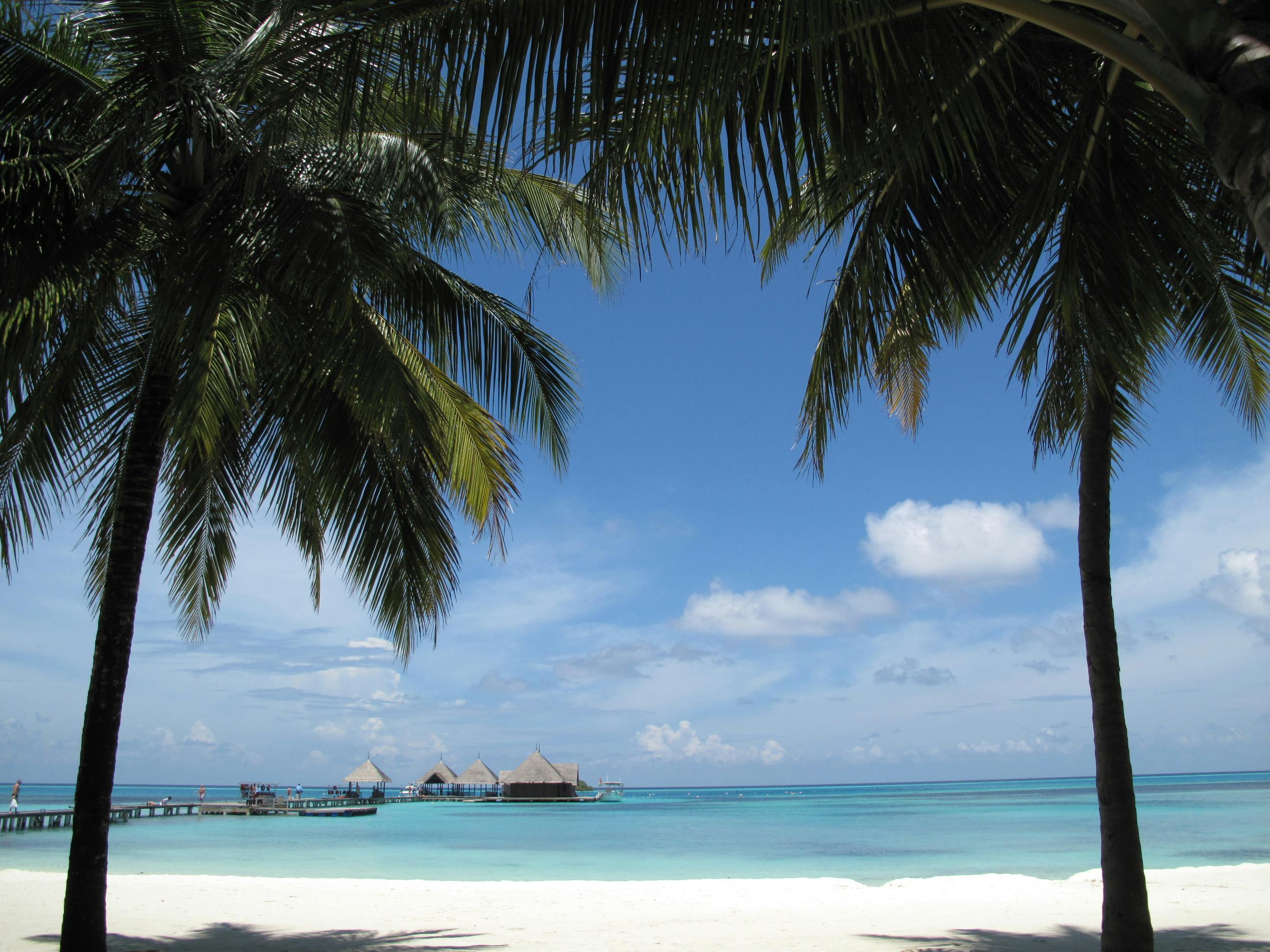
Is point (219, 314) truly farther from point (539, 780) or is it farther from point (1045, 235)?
point (539, 780)

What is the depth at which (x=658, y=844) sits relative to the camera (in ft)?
89.5

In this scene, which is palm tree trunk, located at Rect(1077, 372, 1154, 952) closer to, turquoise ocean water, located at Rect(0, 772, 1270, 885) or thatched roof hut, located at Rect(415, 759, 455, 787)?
turquoise ocean water, located at Rect(0, 772, 1270, 885)

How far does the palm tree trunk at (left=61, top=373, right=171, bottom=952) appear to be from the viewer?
4719 mm

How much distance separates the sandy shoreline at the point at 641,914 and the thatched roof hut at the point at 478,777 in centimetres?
3572

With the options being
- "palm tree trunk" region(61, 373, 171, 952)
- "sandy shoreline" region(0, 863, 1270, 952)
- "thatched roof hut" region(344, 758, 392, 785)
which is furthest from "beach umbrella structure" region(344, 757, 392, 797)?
"palm tree trunk" region(61, 373, 171, 952)

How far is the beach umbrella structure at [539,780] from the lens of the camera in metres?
45.6

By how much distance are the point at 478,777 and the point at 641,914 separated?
134 ft

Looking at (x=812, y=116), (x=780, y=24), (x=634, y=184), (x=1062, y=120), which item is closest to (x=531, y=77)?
(x=634, y=184)

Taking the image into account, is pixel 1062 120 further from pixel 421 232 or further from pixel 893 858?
pixel 893 858

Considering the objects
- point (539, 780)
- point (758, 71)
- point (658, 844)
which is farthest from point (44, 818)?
point (758, 71)

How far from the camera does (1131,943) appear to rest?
480 centimetres

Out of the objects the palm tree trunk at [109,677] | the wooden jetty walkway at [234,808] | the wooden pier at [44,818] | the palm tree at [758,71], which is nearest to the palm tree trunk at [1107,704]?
the palm tree at [758,71]

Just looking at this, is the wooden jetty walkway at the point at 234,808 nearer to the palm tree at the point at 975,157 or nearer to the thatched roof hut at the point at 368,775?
the thatched roof hut at the point at 368,775

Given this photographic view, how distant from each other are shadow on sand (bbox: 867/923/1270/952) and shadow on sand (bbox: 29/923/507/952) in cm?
335
